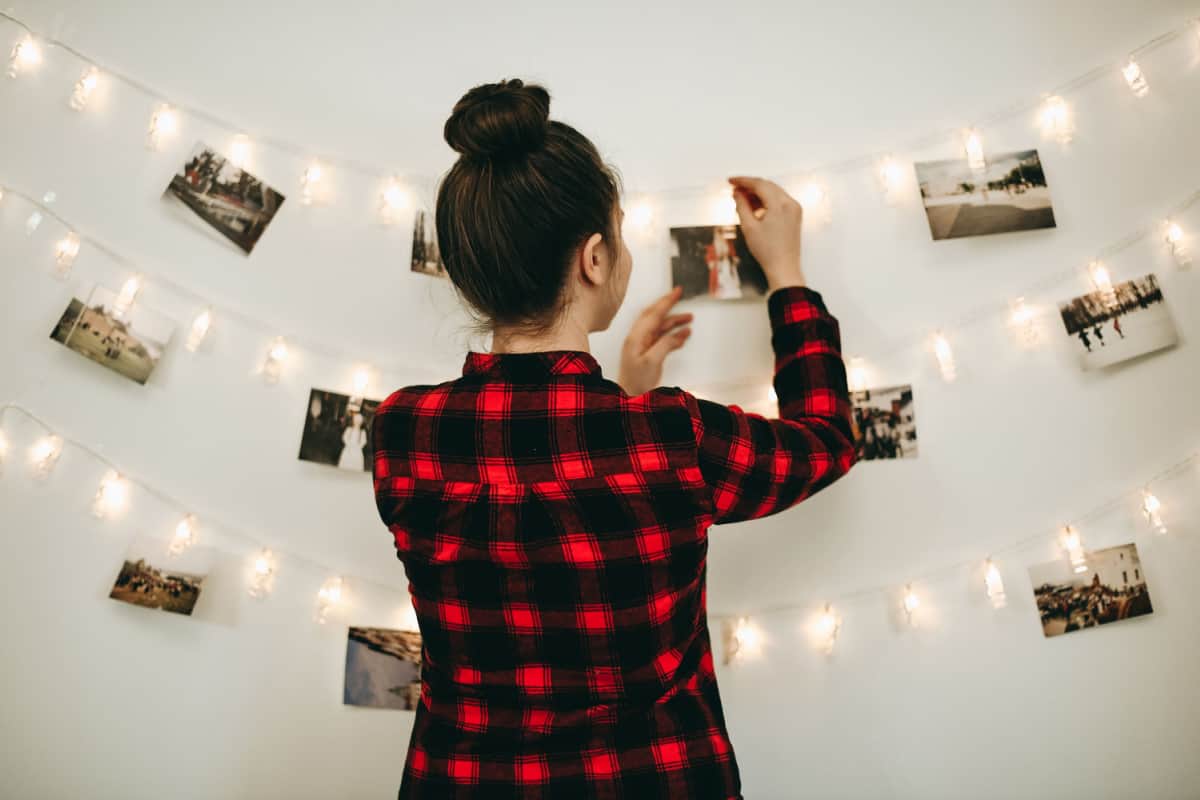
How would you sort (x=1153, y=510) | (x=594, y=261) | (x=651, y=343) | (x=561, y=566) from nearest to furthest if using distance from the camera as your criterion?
(x=561, y=566)
(x=594, y=261)
(x=1153, y=510)
(x=651, y=343)

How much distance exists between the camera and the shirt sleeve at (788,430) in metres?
0.80

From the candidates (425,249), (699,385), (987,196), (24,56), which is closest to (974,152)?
(987,196)

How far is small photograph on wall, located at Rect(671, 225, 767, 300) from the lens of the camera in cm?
118

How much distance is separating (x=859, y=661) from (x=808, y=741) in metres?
0.15

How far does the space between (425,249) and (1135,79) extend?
122cm

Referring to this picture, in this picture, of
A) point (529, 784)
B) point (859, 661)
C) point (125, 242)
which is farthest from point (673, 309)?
point (125, 242)

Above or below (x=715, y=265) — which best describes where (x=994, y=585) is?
below

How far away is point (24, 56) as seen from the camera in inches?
47.9

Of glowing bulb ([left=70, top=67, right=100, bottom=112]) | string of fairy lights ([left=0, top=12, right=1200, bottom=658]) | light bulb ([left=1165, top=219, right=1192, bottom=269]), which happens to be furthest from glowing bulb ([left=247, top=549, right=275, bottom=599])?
light bulb ([left=1165, top=219, right=1192, bottom=269])

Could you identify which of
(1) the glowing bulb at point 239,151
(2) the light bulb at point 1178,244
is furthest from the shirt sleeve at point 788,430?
(1) the glowing bulb at point 239,151

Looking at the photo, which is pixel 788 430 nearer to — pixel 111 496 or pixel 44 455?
pixel 111 496

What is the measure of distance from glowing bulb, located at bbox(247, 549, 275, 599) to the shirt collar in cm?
63

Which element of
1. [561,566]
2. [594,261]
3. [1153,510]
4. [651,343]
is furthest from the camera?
[651,343]

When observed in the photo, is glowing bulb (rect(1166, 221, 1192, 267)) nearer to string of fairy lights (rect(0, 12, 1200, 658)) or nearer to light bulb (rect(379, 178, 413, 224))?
string of fairy lights (rect(0, 12, 1200, 658))
